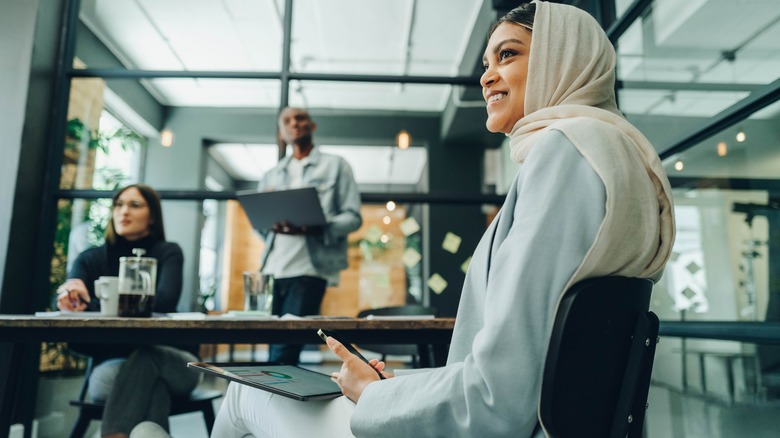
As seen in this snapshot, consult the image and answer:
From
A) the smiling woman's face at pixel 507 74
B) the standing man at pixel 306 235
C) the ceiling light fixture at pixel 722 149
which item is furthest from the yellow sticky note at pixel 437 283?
the smiling woman's face at pixel 507 74

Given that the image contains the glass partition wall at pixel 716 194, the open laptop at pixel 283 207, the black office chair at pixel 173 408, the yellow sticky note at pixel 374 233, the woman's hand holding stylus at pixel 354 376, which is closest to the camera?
the woman's hand holding stylus at pixel 354 376

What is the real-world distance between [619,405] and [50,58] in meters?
3.22

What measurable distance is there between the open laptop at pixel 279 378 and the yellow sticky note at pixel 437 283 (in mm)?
2093

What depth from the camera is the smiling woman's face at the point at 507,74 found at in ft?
3.21

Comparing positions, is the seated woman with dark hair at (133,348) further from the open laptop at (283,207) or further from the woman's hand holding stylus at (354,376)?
the woman's hand holding stylus at (354,376)

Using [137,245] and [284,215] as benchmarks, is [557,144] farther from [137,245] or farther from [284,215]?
[137,245]

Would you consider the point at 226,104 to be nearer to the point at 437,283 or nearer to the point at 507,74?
the point at 437,283

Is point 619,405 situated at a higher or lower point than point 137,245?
lower

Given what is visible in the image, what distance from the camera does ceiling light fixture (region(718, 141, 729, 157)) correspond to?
5.92 feet

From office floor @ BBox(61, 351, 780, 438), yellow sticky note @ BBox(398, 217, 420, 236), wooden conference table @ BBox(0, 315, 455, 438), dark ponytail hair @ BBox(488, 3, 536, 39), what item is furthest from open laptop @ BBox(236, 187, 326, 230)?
office floor @ BBox(61, 351, 780, 438)

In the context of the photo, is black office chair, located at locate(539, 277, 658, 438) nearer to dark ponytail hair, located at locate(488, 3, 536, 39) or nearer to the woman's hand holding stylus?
the woman's hand holding stylus

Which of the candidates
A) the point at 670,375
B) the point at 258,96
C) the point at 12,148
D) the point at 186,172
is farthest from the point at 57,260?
the point at 670,375

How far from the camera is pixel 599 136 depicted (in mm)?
731

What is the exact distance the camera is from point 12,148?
278cm
